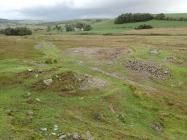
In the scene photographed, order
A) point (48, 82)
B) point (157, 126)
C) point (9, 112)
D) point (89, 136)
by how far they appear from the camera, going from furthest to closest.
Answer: point (48, 82), point (157, 126), point (9, 112), point (89, 136)

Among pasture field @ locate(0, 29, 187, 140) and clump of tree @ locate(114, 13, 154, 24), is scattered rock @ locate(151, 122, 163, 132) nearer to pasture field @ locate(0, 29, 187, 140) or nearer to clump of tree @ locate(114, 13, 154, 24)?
pasture field @ locate(0, 29, 187, 140)

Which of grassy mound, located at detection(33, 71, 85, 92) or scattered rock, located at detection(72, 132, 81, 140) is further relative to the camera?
grassy mound, located at detection(33, 71, 85, 92)

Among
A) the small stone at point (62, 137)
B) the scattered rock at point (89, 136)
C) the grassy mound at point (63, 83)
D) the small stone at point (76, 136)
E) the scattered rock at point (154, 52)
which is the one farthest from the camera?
the scattered rock at point (154, 52)

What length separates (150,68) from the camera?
5241 cm

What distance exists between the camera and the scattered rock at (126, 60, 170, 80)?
50.3 metres

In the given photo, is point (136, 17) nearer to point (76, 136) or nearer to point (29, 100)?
point (29, 100)

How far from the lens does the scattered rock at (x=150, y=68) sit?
50.3 meters

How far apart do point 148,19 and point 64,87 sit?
14055cm

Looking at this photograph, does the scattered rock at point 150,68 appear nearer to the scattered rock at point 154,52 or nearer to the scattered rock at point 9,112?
the scattered rock at point 154,52

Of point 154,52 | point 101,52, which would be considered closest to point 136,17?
point 101,52

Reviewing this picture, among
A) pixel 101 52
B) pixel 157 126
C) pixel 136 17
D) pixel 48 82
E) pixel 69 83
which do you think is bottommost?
pixel 136 17

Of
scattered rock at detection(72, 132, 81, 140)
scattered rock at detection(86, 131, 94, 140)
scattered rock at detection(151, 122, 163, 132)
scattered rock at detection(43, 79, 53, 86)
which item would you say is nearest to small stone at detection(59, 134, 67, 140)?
scattered rock at detection(72, 132, 81, 140)

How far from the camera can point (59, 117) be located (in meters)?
29.8

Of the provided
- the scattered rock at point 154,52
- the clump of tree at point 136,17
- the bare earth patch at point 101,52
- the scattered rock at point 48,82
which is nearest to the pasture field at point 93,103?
the scattered rock at point 48,82
